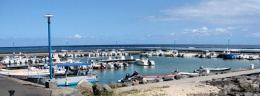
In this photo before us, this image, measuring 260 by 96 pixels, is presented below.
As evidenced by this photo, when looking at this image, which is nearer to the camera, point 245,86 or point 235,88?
point 235,88

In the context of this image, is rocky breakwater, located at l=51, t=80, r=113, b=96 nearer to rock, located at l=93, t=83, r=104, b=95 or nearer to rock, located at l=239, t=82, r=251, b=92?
rock, located at l=93, t=83, r=104, b=95

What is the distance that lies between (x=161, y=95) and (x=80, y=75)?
1725 centimetres

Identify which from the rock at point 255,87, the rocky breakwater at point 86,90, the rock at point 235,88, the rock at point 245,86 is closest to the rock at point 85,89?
the rocky breakwater at point 86,90

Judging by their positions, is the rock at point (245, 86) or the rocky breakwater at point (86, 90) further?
the rock at point (245, 86)

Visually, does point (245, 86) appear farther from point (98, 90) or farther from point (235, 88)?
point (98, 90)

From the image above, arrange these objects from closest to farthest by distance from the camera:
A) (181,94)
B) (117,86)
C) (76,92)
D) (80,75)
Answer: (76,92) < (181,94) < (117,86) < (80,75)

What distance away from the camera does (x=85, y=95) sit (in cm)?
1516

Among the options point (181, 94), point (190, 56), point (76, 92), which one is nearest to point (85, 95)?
point (76, 92)

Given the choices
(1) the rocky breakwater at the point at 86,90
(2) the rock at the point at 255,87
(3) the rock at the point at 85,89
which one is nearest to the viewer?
(1) the rocky breakwater at the point at 86,90

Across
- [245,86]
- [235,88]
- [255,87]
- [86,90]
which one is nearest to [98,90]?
[86,90]

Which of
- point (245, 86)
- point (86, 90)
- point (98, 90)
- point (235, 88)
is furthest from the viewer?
point (245, 86)

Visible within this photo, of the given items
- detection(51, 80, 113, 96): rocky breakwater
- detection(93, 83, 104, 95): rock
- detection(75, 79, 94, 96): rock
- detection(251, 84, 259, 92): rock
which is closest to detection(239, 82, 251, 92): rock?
detection(251, 84, 259, 92): rock

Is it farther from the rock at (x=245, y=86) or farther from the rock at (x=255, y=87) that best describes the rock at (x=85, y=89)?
the rock at (x=255, y=87)

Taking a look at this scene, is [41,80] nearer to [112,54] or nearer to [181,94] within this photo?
[181,94]
